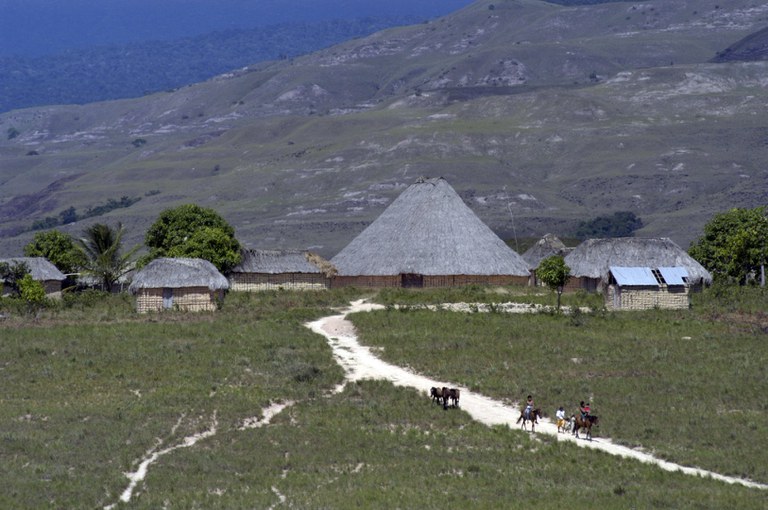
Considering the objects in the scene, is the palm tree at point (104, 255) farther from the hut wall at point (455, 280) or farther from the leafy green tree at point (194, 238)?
the hut wall at point (455, 280)

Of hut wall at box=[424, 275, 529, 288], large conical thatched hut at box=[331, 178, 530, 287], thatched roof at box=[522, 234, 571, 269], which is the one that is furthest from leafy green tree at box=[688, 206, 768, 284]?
hut wall at box=[424, 275, 529, 288]

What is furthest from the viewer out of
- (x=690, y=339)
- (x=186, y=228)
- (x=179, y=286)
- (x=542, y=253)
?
(x=542, y=253)

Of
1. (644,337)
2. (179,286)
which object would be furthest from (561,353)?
(179,286)

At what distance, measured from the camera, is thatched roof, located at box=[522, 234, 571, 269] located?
259 ft

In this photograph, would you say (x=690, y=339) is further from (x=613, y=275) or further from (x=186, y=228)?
(x=186, y=228)

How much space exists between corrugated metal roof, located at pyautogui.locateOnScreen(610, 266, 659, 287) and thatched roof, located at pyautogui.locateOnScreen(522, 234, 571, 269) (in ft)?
59.2

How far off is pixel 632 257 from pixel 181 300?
80.4 ft

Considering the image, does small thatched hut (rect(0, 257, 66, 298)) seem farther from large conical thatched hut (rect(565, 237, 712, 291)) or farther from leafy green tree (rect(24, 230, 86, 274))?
large conical thatched hut (rect(565, 237, 712, 291))

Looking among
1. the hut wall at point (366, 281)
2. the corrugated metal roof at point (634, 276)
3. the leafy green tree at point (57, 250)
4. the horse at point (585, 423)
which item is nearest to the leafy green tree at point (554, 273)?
the corrugated metal roof at point (634, 276)

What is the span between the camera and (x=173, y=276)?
193 feet

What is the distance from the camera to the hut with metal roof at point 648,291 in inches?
2320

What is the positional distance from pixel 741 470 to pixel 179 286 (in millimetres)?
32856

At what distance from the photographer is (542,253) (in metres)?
80.5

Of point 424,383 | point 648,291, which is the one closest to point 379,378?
point 424,383
